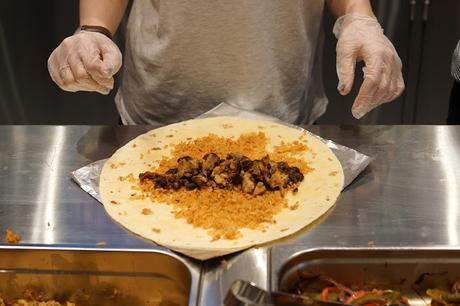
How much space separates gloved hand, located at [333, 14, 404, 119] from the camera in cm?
159

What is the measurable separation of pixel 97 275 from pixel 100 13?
2.71 ft

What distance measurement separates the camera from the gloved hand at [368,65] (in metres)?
1.59

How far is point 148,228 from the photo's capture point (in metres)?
1.35

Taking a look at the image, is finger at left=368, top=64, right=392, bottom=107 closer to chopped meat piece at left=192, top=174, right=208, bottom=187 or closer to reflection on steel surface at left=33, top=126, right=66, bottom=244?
chopped meat piece at left=192, top=174, right=208, bottom=187

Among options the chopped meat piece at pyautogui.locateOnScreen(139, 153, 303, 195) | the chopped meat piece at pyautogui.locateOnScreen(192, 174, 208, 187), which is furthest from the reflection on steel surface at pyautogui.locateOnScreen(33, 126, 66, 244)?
the chopped meat piece at pyautogui.locateOnScreen(192, 174, 208, 187)

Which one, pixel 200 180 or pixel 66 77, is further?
pixel 66 77

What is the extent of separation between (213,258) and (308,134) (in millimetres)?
566

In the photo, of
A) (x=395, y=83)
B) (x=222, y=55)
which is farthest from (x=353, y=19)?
(x=222, y=55)

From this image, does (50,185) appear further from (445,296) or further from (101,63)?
(445,296)

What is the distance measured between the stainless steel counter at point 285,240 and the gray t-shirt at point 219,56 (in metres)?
0.15

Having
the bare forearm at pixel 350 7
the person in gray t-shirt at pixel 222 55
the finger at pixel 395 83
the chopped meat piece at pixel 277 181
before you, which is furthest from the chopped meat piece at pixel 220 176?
the bare forearm at pixel 350 7

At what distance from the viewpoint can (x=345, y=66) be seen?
1620mm

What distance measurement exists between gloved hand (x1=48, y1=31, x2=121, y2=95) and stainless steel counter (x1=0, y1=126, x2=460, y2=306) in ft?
0.64

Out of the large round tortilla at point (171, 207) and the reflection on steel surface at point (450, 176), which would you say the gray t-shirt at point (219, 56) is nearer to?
the large round tortilla at point (171, 207)
